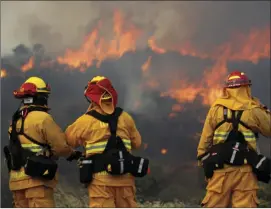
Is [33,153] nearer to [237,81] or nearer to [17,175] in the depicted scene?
[17,175]

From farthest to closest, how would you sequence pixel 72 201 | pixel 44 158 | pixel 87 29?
pixel 87 29
pixel 72 201
pixel 44 158

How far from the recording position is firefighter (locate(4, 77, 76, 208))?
6.65m

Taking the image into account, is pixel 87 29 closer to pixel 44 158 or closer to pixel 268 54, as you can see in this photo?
pixel 268 54

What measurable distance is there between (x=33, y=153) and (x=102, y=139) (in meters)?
0.92

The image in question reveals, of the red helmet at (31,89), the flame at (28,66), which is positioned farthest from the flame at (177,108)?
the red helmet at (31,89)

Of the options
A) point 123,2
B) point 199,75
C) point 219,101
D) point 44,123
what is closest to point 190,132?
point 199,75

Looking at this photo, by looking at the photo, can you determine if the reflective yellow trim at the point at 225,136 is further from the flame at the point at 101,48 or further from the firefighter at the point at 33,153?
the flame at the point at 101,48

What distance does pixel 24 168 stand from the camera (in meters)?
6.68

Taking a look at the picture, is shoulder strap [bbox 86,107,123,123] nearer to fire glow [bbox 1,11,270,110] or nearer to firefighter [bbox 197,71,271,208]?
firefighter [bbox 197,71,271,208]

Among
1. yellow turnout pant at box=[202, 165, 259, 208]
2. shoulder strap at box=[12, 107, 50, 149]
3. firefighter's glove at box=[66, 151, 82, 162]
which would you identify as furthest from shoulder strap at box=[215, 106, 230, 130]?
shoulder strap at box=[12, 107, 50, 149]

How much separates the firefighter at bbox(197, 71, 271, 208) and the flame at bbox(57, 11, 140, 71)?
445cm

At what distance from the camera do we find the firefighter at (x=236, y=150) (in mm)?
6730

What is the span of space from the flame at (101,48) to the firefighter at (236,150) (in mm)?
4446

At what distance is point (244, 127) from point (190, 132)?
4024 millimetres
